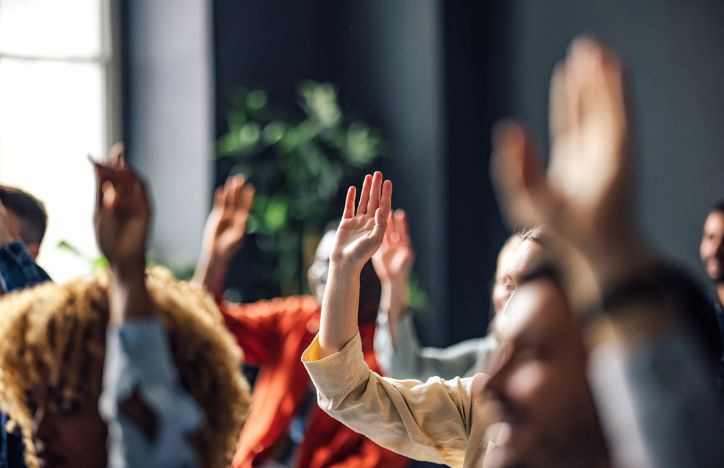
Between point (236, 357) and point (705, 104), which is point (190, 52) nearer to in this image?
point (705, 104)

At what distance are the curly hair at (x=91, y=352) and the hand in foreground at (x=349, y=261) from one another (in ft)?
0.62

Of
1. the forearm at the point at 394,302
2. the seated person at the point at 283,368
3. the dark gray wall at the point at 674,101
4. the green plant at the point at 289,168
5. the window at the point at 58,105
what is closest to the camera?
the forearm at the point at 394,302

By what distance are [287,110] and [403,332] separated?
2563 millimetres

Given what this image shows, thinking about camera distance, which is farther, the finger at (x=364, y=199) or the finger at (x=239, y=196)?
the finger at (x=239, y=196)

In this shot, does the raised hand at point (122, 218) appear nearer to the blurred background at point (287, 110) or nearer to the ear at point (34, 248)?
the ear at point (34, 248)

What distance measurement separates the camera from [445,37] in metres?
5.18

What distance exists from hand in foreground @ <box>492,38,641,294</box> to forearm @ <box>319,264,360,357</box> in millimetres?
632

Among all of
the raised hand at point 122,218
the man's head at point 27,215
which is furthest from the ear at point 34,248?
the raised hand at point 122,218

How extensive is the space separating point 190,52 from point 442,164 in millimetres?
1359

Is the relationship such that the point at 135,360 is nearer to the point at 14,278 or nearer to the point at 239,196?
the point at 14,278

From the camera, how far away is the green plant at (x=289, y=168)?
4.94m

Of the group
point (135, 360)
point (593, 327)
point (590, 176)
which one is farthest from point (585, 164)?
point (135, 360)

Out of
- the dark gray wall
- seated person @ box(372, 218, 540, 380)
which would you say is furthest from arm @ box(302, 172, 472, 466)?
the dark gray wall

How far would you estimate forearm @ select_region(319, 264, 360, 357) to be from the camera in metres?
1.54
